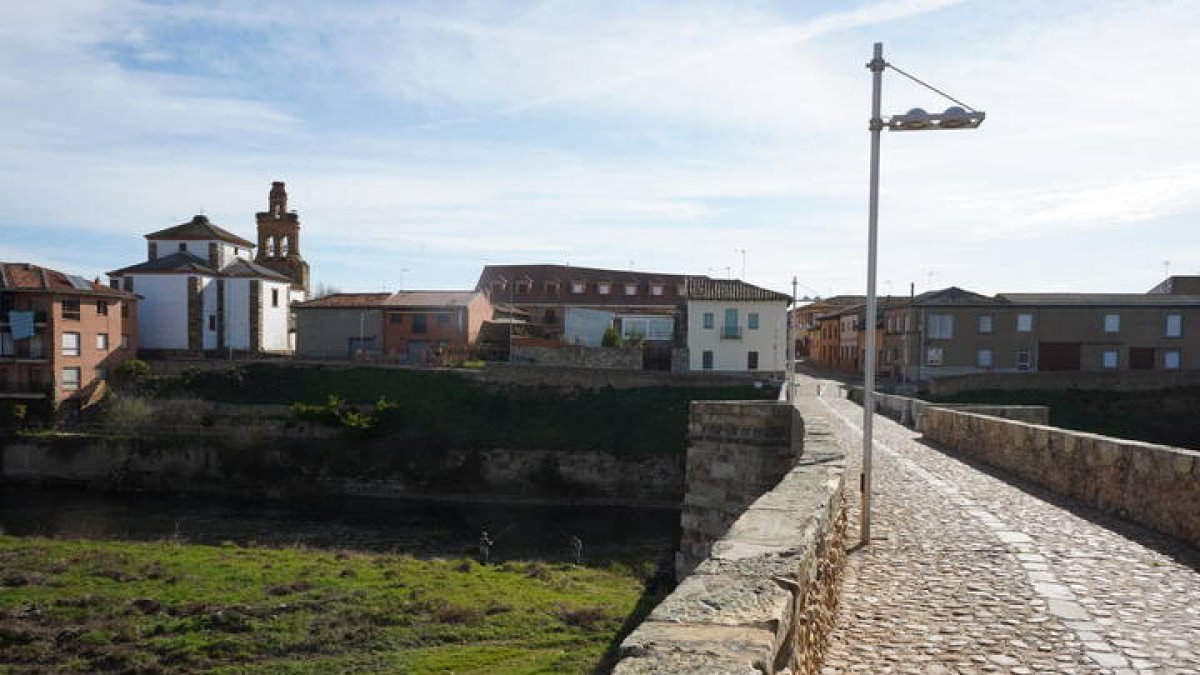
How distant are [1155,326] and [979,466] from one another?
42.6 m

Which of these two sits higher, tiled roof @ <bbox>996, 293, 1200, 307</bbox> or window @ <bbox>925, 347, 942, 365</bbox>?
tiled roof @ <bbox>996, 293, 1200, 307</bbox>

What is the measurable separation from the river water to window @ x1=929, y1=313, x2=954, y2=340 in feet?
77.7

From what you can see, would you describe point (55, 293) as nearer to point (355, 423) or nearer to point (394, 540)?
point (355, 423)

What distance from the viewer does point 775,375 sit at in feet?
155

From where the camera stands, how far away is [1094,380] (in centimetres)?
4294

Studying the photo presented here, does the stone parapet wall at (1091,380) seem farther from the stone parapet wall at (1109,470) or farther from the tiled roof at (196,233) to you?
the tiled roof at (196,233)

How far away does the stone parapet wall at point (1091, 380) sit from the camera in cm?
4200

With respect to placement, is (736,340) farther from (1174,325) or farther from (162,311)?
(162,311)

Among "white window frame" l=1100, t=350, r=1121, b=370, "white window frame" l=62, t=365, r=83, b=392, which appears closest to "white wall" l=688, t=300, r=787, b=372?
"white window frame" l=1100, t=350, r=1121, b=370

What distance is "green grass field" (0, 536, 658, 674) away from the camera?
51.1 ft

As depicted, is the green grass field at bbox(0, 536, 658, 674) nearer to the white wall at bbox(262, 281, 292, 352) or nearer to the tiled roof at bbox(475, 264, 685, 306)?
the white wall at bbox(262, 281, 292, 352)

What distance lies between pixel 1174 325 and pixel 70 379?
6242 centimetres

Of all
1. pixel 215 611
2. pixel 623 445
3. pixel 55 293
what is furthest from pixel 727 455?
pixel 55 293

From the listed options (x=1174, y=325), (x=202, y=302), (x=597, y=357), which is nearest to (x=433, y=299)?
(x=597, y=357)
